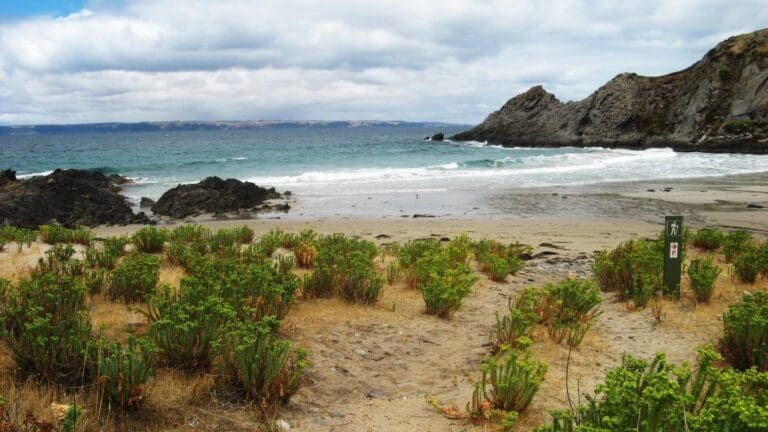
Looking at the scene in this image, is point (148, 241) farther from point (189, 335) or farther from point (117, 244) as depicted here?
point (189, 335)

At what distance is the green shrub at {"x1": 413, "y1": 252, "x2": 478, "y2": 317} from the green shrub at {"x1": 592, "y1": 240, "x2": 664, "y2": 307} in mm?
2015

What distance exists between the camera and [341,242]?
30.9 feet

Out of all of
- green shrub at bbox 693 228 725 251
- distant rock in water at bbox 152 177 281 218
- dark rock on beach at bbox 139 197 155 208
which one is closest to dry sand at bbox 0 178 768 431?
green shrub at bbox 693 228 725 251

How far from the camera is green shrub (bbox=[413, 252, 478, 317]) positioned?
6715 mm

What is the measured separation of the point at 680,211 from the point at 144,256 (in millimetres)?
15921

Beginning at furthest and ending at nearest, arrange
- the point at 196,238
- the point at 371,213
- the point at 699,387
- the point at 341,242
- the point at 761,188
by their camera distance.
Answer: the point at 761,188, the point at 371,213, the point at 196,238, the point at 341,242, the point at 699,387

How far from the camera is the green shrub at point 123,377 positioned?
4039mm

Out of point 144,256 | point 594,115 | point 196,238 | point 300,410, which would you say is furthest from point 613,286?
point 594,115

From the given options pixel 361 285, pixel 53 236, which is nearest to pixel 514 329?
pixel 361 285

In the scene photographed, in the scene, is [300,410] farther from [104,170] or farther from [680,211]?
[104,170]

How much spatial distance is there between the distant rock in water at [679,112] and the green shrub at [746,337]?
1682 inches

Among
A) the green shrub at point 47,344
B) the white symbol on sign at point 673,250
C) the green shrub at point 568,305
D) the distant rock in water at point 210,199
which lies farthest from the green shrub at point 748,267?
the distant rock in water at point 210,199

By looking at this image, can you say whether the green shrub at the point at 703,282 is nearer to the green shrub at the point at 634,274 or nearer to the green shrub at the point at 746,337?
the green shrub at the point at 634,274

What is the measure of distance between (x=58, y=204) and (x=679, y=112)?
1992 inches
